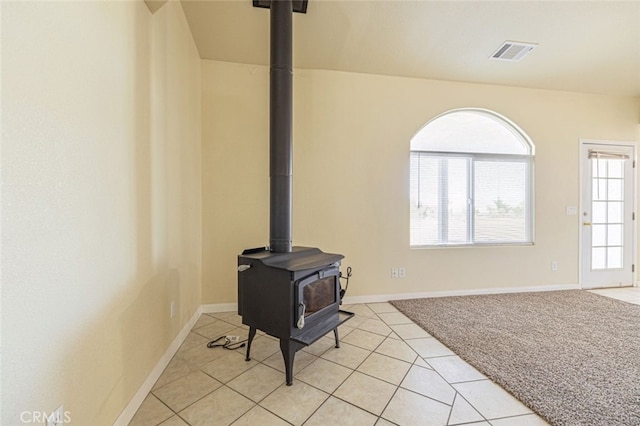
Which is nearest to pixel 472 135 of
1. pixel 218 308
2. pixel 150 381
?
pixel 218 308

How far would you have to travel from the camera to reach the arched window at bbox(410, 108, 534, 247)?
348cm

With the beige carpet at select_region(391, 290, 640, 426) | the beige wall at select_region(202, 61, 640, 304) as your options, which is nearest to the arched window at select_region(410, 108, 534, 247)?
the beige wall at select_region(202, 61, 640, 304)

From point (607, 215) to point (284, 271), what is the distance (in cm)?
488

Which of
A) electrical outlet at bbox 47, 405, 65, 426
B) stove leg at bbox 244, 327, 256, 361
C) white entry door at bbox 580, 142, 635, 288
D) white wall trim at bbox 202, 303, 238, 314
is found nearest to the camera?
electrical outlet at bbox 47, 405, 65, 426

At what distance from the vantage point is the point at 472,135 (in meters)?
3.62

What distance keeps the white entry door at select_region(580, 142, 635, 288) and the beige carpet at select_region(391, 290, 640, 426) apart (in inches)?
27.0

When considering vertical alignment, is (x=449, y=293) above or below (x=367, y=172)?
below

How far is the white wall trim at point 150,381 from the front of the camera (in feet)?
4.54

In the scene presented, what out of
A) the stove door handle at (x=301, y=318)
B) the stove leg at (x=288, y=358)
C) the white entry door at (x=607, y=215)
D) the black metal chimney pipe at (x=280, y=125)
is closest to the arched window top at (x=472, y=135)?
the white entry door at (x=607, y=215)

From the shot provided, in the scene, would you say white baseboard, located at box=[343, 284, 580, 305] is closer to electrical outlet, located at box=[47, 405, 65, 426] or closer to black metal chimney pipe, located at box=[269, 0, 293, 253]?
black metal chimney pipe, located at box=[269, 0, 293, 253]

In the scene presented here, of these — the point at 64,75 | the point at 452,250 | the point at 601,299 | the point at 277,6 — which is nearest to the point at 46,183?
the point at 64,75

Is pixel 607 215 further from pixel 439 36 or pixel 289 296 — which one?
pixel 289 296

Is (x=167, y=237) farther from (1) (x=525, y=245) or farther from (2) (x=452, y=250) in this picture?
(1) (x=525, y=245)

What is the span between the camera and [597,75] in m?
3.41
